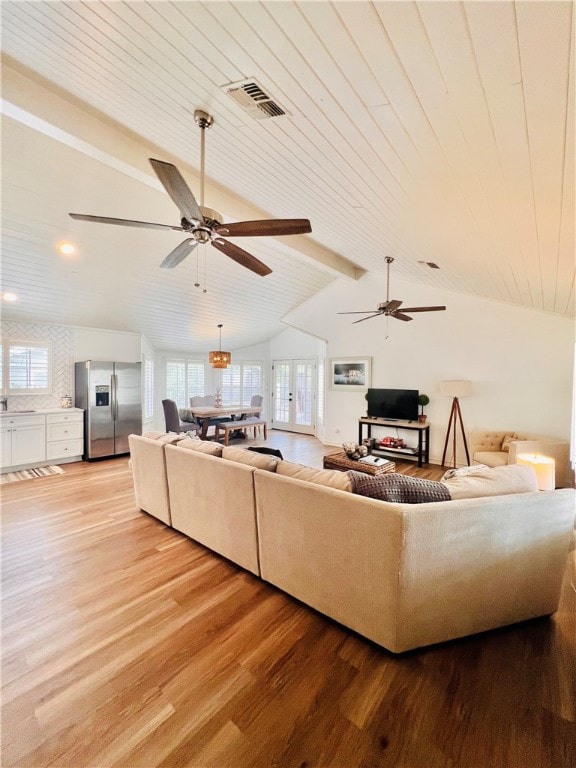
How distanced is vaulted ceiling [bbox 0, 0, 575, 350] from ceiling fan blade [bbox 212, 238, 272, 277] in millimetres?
624

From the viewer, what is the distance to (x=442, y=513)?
1.67 metres

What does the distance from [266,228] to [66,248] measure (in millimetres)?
3391

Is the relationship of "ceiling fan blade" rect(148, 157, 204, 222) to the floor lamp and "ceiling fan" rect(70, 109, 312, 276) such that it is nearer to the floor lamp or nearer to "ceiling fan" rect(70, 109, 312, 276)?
"ceiling fan" rect(70, 109, 312, 276)

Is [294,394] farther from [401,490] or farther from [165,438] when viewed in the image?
[401,490]

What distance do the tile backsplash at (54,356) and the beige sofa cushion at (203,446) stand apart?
13.8ft

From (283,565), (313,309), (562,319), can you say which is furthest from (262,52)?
(313,309)

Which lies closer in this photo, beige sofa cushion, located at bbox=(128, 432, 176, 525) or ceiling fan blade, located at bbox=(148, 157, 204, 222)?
ceiling fan blade, located at bbox=(148, 157, 204, 222)

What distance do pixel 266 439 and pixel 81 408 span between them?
4.03m

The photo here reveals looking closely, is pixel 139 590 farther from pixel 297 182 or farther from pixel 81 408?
pixel 81 408

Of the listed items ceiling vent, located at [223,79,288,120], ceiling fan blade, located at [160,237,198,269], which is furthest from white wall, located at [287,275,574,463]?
ceiling vent, located at [223,79,288,120]

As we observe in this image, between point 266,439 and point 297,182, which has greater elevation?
point 297,182

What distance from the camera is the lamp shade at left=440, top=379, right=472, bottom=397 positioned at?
16.8 feet

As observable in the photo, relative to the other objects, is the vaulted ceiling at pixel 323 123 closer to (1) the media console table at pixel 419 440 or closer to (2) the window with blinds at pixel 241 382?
(1) the media console table at pixel 419 440

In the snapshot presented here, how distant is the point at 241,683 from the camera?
158 cm
